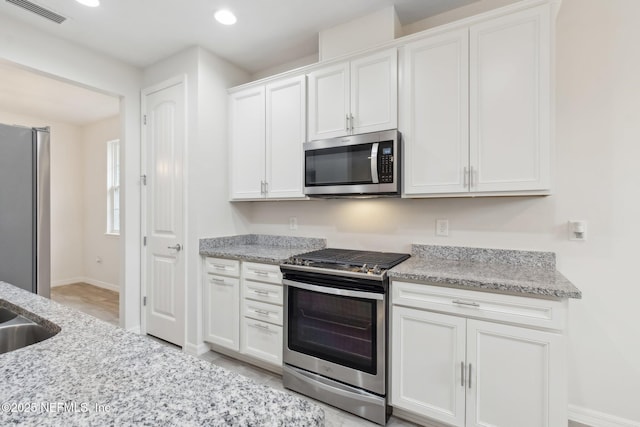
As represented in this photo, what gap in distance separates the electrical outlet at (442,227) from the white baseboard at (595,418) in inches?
50.6

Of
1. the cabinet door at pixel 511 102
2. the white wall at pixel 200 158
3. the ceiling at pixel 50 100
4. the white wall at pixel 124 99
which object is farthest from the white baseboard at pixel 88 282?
the cabinet door at pixel 511 102

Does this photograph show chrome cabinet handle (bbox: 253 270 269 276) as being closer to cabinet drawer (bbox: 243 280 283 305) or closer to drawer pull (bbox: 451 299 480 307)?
cabinet drawer (bbox: 243 280 283 305)

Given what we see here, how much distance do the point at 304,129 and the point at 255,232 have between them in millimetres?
1304

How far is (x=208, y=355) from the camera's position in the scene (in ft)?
9.02

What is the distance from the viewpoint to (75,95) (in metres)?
4.02

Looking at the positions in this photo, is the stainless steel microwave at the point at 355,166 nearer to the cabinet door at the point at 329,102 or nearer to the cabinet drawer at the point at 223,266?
the cabinet door at the point at 329,102

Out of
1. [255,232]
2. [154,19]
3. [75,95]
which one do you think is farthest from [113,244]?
[154,19]

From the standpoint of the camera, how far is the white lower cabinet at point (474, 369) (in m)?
1.49

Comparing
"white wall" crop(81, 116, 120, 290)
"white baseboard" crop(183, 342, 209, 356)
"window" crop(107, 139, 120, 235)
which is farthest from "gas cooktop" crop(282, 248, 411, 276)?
"window" crop(107, 139, 120, 235)

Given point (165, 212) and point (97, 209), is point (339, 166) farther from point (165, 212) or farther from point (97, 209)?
point (97, 209)

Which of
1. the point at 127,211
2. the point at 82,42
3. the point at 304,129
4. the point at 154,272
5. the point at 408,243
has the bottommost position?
the point at 154,272

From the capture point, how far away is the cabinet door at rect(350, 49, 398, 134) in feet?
7.01

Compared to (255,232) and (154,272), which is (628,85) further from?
(154,272)

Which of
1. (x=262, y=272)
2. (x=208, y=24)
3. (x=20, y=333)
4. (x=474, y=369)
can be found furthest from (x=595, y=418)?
(x=208, y=24)
